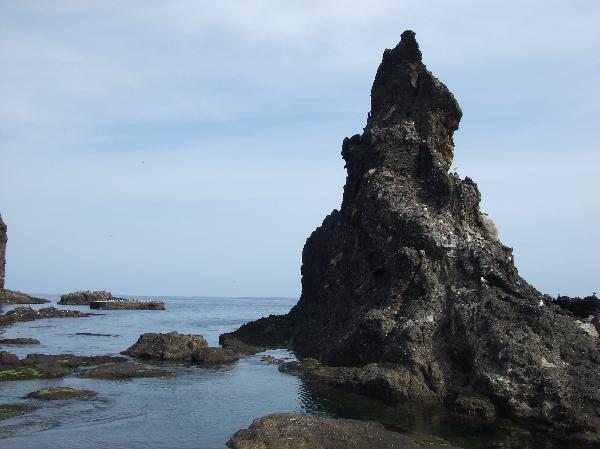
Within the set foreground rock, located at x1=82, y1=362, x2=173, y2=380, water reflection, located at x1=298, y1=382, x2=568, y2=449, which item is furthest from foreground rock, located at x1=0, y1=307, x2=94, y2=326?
water reflection, located at x1=298, y1=382, x2=568, y2=449

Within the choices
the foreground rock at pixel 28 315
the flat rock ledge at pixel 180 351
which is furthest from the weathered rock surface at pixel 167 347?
the foreground rock at pixel 28 315

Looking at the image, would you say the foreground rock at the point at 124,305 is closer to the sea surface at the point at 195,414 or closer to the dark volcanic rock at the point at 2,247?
the dark volcanic rock at the point at 2,247

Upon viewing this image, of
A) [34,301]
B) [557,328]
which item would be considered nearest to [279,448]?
[557,328]

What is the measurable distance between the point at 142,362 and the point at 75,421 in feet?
66.5

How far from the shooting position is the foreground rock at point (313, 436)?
2055 cm

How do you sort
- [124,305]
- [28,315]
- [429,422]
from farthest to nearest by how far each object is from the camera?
1. [124,305]
2. [28,315]
3. [429,422]

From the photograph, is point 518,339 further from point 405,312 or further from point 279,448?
point 279,448

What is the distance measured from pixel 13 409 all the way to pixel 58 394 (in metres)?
3.24

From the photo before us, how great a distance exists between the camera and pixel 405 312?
34.4 m

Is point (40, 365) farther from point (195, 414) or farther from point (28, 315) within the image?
point (28, 315)

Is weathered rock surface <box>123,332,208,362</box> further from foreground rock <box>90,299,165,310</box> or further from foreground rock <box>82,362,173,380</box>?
foreground rock <box>90,299,165,310</box>


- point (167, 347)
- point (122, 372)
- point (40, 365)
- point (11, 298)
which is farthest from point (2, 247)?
point (122, 372)

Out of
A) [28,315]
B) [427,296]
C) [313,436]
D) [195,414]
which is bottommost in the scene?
[195,414]

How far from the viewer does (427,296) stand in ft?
111
